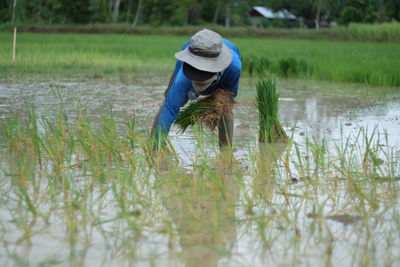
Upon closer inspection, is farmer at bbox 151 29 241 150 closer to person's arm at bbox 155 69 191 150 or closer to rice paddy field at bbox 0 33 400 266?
person's arm at bbox 155 69 191 150

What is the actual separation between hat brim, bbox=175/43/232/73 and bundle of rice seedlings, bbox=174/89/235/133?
0.48 metres

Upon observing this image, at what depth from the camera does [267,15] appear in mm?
51938

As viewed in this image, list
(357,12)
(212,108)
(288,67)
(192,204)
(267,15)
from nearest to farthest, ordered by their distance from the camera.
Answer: (192,204) < (212,108) < (288,67) < (357,12) < (267,15)

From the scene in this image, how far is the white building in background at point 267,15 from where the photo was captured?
47763mm

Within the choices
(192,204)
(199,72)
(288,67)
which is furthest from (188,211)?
(288,67)

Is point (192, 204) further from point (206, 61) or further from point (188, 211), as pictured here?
point (206, 61)

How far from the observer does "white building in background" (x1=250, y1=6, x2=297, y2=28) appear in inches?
1880

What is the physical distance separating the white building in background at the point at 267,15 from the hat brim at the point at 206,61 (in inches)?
1699

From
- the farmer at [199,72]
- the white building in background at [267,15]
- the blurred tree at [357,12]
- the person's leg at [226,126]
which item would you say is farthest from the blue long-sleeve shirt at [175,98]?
the white building in background at [267,15]

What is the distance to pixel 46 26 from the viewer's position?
23.3 meters

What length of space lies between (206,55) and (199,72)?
0.10 m

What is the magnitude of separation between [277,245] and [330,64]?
7.95 metres

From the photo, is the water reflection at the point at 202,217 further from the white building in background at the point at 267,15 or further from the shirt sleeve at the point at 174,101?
the white building in background at the point at 267,15

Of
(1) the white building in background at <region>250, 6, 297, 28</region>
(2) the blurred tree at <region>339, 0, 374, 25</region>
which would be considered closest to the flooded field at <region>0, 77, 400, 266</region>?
(2) the blurred tree at <region>339, 0, 374, 25</region>
